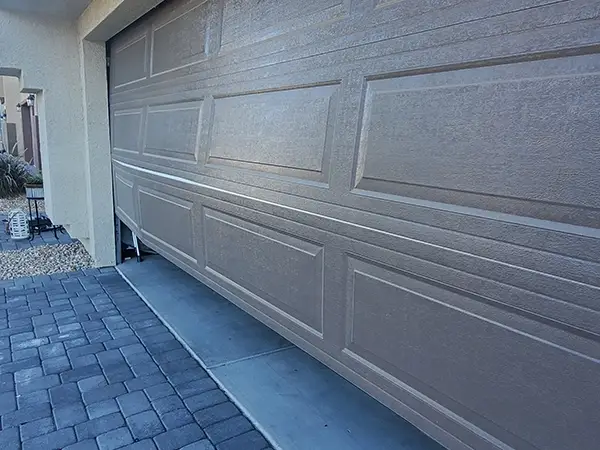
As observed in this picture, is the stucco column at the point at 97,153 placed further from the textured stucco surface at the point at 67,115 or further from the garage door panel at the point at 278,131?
the garage door panel at the point at 278,131

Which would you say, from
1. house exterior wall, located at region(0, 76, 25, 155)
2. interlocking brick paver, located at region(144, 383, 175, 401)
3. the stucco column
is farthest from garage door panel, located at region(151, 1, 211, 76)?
house exterior wall, located at region(0, 76, 25, 155)

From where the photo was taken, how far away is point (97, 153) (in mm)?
4688

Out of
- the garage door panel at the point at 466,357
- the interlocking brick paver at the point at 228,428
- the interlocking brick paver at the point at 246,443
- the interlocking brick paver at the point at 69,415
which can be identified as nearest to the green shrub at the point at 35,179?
the interlocking brick paver at the point at 69,415

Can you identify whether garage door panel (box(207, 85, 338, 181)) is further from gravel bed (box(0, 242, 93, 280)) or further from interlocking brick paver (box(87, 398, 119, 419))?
gravel bed (box(0, 242, 93, 280))

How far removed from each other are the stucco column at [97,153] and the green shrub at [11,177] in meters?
4.64

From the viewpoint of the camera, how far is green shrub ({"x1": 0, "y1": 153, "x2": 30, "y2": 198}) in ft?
27.5

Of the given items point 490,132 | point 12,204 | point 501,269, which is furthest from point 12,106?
point 501,269

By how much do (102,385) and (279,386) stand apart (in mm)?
1001

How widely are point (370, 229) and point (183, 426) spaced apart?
1444 millimetres

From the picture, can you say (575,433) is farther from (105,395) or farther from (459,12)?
(105,395)

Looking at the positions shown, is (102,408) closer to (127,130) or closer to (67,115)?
(127,130)

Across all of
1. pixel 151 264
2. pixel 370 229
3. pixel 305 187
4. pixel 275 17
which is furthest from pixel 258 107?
pixel 151 264

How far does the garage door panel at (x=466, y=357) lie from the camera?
1.06 meters

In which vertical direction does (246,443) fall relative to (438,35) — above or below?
below
